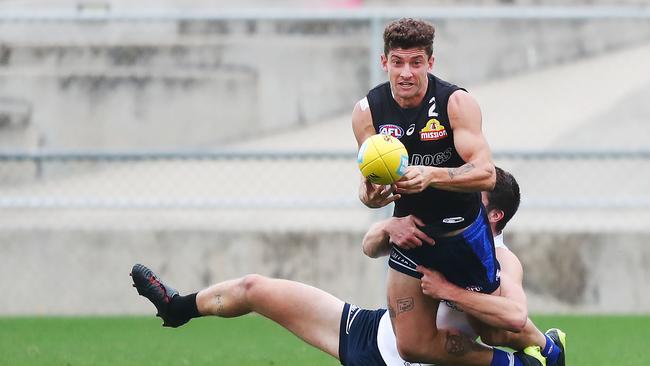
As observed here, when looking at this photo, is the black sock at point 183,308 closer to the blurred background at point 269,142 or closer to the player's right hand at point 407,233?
the player's right hand at point 407,233

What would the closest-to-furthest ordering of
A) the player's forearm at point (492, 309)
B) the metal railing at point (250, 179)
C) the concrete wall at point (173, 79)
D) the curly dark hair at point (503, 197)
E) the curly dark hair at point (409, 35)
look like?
the curly dark hair at point (409, 35) < the player's forearm at point (492, 309) < the curly dark hair at point (503, 197) < the metal railing at point (250, 179) < the concrete wall at point (173, 79)

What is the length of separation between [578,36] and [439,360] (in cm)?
1070

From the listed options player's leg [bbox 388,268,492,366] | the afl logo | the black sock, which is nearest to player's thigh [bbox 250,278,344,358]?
the black sock

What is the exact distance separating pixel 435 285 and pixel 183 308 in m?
1.51

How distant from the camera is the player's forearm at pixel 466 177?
20.9 feet

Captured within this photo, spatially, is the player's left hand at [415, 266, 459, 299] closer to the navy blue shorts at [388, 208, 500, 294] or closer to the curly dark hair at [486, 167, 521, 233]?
the navy blue shorts at [388, 208, 500, 294]

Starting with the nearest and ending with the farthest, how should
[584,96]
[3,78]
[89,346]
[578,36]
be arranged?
[89,346], [3,78], [584,96], [578,36]

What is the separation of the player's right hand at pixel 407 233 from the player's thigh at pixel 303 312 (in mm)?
779

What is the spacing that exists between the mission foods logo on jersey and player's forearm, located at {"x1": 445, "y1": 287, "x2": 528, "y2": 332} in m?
0.86

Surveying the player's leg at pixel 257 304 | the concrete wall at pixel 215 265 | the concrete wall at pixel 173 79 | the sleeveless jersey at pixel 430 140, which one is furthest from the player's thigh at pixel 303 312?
the concrete wall at pixel 173 79

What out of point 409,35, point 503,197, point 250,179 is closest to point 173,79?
point 250,179

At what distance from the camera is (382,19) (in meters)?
11.9

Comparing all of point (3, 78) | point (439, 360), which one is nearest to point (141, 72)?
point (3, 78)

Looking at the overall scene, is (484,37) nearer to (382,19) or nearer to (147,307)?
(382,19)
